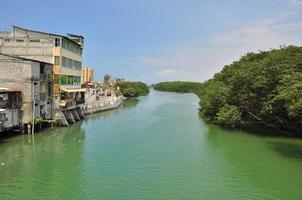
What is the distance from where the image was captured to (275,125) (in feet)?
126

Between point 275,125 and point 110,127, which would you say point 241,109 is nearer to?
point 275,125

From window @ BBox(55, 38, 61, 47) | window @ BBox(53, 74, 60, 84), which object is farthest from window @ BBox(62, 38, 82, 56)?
window @ BBox(53, 74, 60, 84)

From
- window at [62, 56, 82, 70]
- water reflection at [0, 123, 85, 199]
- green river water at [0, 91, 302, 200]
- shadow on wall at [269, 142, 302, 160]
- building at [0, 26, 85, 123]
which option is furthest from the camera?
window at [62, 56, 82, 70]

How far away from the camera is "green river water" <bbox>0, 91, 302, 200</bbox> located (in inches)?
750

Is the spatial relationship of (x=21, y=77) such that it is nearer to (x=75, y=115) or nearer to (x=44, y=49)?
(x=44, y=49)

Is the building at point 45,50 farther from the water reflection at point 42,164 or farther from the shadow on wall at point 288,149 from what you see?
the shadow on wall at point 288,149

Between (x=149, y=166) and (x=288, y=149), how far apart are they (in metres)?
12.3

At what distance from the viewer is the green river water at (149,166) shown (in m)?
19.1

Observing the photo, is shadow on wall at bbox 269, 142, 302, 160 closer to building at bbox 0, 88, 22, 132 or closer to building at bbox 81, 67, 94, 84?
building at bbox 0, 88, 22, 132

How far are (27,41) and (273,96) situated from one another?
25.7m

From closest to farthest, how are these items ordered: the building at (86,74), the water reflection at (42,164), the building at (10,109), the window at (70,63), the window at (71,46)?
1. the water reflection at (42,164)
2. the building at (10,109)
3. the window at (71,46)
4. the window at (70,63)
5. the building at (86,74)

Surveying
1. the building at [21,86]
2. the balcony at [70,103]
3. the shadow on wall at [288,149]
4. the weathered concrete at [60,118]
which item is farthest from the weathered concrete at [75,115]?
the shadow on wall at [288,149]

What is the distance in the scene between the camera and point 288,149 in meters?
29.8

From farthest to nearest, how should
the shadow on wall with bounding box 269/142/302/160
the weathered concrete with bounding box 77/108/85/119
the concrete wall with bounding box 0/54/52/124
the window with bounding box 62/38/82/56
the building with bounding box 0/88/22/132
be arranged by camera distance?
1. the weathered concrete with bounding box 77/108/85/119
2. the window with bounding box 62/38/82/56
3. the concrete wall with bounding box 0/54/52/124
4. the building with bounding box 0/88/22/132
5. the shadow on wall with bounding box 269/142/302/160
